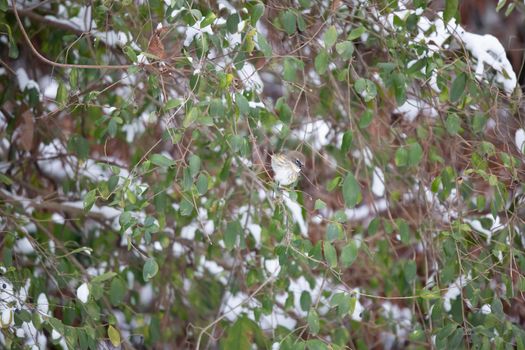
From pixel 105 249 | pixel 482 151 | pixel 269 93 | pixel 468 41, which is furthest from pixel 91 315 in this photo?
pixel 269 93

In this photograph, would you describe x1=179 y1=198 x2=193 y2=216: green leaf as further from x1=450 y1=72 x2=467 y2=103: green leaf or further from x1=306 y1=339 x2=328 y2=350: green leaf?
x1=450 y1=72 x2=467 y2=103: green leaf

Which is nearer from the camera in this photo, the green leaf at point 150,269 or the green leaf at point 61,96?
the green leaf at point 150,269

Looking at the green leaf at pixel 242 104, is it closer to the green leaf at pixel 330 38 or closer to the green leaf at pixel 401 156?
the green leaf at pixel 330 38

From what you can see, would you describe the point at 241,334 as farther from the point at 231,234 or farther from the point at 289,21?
the point at 289,21

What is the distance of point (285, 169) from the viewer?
187 cm

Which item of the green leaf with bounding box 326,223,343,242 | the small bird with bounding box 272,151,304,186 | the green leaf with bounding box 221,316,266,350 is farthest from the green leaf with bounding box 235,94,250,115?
the green leaf with bounding box 221,316,266,350

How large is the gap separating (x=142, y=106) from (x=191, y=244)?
1.67 feet

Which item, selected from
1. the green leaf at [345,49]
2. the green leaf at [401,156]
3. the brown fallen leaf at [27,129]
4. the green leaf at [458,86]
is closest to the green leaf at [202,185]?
the green leaf at [345,49]


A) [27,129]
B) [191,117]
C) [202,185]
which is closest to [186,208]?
[202,185]

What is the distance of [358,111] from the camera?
2.78 metres

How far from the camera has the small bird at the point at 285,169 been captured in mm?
1847

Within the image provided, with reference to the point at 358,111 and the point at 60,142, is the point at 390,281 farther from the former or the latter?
the point at 60,142

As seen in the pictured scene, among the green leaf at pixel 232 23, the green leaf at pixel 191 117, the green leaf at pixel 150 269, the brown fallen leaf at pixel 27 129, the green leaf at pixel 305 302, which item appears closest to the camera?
the green leaf at pixel 191 117

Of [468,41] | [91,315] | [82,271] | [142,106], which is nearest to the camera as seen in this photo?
[91,315]
